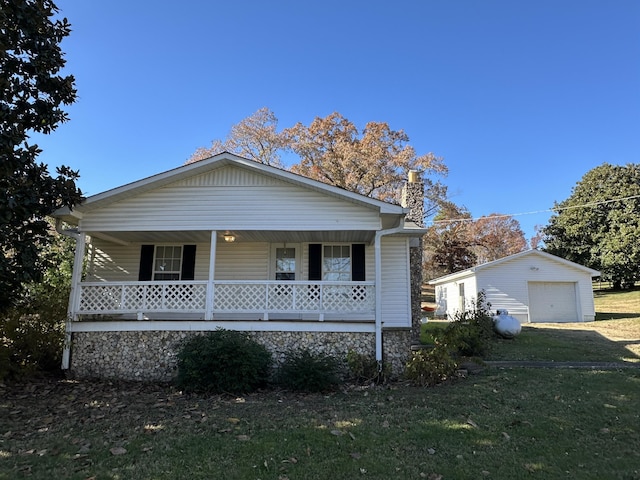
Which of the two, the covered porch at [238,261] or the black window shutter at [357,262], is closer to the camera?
the covered porch at [238,261]

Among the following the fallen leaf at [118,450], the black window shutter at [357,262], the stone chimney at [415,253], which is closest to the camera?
the fallen leaf at [118,450]

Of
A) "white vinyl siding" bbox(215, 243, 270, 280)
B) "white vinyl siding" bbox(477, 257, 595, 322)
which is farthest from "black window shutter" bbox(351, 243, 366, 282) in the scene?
"white vinyl siding" bbox(477, 257, 595, 322)

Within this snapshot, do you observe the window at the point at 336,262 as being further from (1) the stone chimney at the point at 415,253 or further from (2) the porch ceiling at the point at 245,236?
(1) the stone chimney at the point at 415,253

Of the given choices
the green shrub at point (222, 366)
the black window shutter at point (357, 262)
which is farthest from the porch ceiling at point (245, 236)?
the green shrub at point (222, 366)

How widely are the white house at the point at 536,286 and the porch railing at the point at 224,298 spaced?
14.2 meters

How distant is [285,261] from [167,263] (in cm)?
345

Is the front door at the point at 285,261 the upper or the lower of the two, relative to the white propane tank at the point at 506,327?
upper

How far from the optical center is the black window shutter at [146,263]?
11125mm

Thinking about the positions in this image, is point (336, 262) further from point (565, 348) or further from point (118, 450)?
point (118, 450)

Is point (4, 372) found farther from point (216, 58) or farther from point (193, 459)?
point (216, 58)

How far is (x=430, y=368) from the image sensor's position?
756cm

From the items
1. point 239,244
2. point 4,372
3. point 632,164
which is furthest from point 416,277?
point 632,164

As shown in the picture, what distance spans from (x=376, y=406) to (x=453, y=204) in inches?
1100

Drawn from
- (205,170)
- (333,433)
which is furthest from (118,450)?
(205,170)
